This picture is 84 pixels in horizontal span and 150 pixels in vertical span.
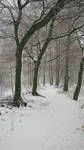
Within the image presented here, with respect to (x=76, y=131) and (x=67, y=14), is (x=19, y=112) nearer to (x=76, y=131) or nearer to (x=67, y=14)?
(x=76, y=131)

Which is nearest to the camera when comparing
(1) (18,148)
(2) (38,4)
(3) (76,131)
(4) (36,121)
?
(1) (18,148)

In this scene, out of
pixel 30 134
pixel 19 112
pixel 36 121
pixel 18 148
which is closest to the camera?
pixel 18 148

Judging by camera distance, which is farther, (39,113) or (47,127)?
(39,113)

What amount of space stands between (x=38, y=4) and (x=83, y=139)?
22.7 ft

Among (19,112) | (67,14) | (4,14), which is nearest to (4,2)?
(4,14)

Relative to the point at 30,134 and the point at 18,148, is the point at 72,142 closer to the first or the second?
the point at 30,134

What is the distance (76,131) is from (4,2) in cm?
646

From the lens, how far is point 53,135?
476 centimetres

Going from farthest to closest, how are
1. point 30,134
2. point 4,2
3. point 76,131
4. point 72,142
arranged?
point 4,2
point 76,131
point 30,134
point 72,142

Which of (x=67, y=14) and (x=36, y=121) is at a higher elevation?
(x=67, y=14)

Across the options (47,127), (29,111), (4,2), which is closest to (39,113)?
(29,111)

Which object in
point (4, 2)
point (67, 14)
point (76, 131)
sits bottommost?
point (76, 131)

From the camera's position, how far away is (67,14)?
7.31 m

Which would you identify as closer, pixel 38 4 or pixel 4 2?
pixel 4 2
